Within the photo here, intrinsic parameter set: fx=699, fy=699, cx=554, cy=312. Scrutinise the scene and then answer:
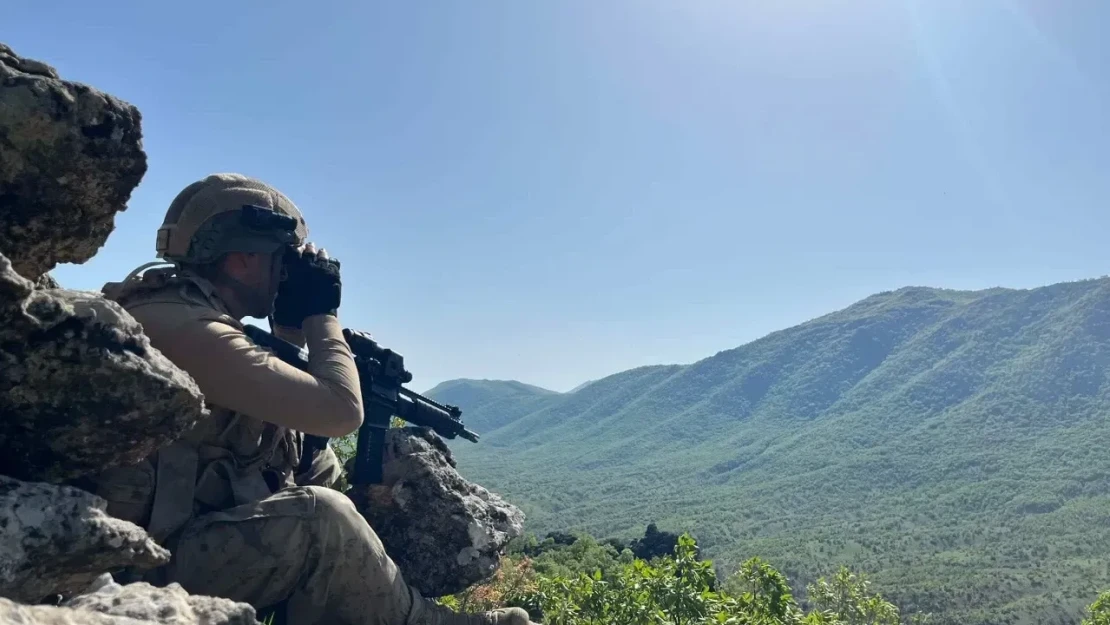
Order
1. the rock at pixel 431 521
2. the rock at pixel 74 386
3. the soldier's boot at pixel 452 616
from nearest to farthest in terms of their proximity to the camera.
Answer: the rock at pixel 74 386, the soldier's boot at pixel 452 616, the rock at pixel 431 521

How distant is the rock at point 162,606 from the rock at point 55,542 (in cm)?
11

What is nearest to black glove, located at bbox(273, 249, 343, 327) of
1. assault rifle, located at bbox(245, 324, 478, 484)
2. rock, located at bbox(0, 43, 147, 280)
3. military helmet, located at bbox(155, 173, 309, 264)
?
military helmet, located at bbox(155, 173, 309, 264)

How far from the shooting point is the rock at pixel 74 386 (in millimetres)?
2633

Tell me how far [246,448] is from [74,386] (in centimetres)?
136

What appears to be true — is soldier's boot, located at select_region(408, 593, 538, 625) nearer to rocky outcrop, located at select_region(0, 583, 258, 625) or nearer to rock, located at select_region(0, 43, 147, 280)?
rocky outcrop, located at select_region(0, 583, 258, 625)

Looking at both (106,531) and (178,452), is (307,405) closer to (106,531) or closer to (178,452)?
(178,452)

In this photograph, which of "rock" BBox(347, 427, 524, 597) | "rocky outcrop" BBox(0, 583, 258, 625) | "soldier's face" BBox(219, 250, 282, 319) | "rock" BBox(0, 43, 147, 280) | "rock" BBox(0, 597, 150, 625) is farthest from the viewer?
"rock" BBox(347, 427, 524, 597)

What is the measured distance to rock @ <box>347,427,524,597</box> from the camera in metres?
5.06

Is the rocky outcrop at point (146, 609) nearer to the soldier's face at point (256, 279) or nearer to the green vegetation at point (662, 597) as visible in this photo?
the soldier's face at point (256, 279)

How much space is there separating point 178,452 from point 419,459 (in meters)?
1.97

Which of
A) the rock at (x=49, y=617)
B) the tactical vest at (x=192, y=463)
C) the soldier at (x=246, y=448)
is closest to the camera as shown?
the rock at (x=49, y=617)

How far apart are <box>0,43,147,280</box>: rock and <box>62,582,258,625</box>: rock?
177 centimetres

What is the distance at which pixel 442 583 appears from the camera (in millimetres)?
5051

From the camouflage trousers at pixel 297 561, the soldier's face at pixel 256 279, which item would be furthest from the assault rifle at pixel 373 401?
the camouflage trousers at pixel 297 561
